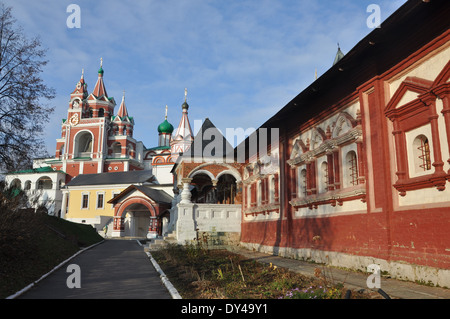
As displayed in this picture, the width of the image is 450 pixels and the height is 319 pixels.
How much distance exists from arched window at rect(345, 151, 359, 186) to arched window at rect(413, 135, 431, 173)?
216 centimetres

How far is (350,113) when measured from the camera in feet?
31.6

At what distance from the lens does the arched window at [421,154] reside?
7145 millimetres

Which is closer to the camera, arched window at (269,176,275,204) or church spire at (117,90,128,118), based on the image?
arched window at (269,176,275,204)

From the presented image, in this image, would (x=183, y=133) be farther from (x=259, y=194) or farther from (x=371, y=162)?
(x=371, y=162)

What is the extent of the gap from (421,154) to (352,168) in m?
2.45

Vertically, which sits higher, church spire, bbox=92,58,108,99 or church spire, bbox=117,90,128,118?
church spire, bbox=92,58,108,99

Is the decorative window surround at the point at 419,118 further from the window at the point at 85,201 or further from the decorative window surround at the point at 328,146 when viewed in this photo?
the window at the point at 85,201

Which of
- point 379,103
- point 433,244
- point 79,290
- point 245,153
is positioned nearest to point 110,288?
point 79,290

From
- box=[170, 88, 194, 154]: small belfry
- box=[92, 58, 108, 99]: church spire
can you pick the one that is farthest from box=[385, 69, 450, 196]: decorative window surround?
box=[92, 58, 108, 99]: church spire

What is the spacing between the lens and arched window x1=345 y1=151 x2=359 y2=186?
9.48m

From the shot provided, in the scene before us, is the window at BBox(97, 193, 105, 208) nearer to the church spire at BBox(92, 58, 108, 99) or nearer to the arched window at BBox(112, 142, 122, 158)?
the arched window at BBox(112, 142, 122, 158)

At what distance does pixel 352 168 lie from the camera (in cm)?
965

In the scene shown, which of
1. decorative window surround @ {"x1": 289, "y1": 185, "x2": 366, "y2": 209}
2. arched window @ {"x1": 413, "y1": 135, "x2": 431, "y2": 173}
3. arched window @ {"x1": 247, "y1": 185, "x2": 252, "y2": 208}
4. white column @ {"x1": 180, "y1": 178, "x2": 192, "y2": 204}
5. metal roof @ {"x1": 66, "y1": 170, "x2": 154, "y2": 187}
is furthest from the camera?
metal roof @ {"x1": 66, "y1": 170, "x2": 154, "y2": 187}

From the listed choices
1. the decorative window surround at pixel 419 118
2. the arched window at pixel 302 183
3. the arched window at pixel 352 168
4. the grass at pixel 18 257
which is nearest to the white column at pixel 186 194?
the arched window at pixel 302 183
